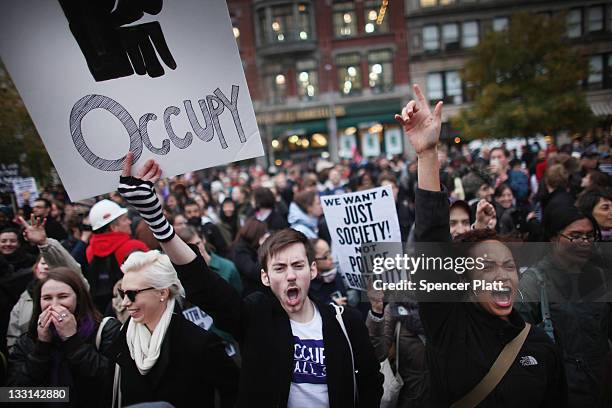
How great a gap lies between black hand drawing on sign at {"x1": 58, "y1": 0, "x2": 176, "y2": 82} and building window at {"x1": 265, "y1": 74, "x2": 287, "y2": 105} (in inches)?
1211

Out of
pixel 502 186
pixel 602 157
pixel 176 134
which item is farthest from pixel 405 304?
pixel 602 157

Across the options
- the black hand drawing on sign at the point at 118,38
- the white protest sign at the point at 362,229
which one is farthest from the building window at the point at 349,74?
the black hand drawing on sign at the point at 118,38

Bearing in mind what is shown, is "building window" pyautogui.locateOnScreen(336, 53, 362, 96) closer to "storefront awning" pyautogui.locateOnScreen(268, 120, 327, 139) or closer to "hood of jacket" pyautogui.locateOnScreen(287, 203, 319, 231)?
"storefront awning" pyautogui.locateOnScreen(268, 120, 327, 139)

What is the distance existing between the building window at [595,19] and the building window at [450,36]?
26.8 ft

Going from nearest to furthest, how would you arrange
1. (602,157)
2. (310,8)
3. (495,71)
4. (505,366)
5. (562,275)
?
(505,366), (562,275), (602,157), (495,71), (310,8)

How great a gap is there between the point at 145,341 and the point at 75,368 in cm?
53

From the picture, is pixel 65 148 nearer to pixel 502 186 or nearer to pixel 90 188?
pixel 90 188

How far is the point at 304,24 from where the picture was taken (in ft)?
101

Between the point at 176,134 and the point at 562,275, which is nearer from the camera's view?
the point at 176,134

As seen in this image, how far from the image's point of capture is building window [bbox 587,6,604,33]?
2400 cm

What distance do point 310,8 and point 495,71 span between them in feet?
45.0

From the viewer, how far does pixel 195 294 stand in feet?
6.82

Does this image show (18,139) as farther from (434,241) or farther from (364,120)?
(364,120)

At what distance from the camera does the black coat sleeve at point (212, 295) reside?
2072mm
